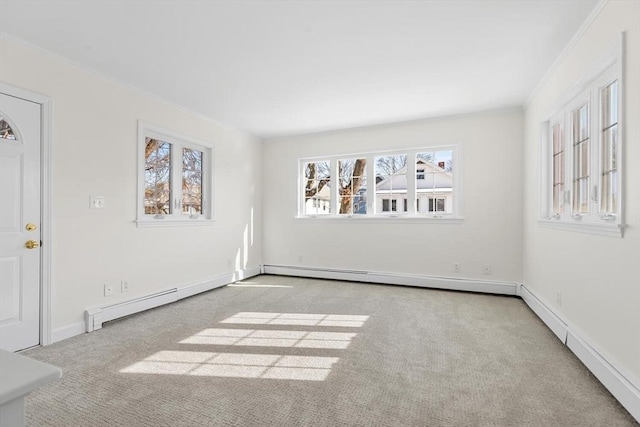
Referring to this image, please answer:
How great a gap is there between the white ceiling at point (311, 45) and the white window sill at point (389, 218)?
167 cm

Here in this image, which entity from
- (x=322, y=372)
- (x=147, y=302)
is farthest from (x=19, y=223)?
(x=322, y=372)

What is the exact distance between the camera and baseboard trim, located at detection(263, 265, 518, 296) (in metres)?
4.73

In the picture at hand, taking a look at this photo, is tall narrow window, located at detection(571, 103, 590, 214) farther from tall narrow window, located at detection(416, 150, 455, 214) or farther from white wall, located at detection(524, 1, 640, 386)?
tall narrow window, located at detection(416, 150, 455, 214)

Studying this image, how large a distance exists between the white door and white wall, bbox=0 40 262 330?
6.0 inches

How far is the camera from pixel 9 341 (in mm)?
2754

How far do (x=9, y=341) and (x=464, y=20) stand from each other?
4431mm

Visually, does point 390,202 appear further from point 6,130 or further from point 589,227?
point 6,130

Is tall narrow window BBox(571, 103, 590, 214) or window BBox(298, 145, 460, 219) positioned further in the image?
window BBox(298, 145, 460, 219)

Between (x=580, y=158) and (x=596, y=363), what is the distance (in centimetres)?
167

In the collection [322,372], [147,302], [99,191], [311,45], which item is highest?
[311,45]

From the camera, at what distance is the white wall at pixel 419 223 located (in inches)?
186

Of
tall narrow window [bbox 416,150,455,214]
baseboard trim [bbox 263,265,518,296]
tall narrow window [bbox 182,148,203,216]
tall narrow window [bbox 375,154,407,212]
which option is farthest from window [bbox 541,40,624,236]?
tall narrow window [bbox 182,148,203,216]

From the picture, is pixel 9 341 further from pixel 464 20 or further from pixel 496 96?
pixel 496 96

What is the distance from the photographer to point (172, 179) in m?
4.53
